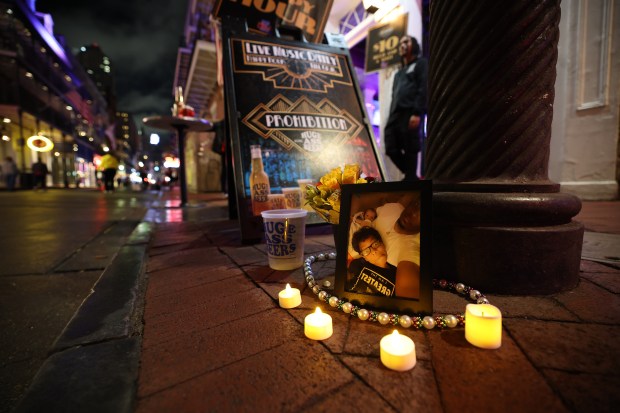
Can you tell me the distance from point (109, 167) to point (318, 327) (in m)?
14.9

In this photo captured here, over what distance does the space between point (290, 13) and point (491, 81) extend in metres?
2.46

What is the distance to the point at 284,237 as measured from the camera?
155cm

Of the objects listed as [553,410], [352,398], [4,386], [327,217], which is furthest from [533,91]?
[4,386]

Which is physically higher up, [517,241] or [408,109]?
[408,109]

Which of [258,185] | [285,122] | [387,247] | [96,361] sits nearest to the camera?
[96,361]

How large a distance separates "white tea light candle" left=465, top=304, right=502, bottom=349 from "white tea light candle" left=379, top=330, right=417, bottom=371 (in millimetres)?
211

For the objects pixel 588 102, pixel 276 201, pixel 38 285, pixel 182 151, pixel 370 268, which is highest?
pixel 588 102

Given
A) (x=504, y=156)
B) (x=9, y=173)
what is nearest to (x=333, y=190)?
(x=504, y=156)

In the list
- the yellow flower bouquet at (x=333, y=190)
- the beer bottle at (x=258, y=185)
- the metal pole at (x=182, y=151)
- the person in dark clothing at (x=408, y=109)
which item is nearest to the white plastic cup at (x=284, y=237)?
the yellow flower bouquet at (x=333, y=190)

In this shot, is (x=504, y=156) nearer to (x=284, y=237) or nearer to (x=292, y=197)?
(x=284, y=237)

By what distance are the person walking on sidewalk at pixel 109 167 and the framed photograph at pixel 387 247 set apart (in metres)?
14.2

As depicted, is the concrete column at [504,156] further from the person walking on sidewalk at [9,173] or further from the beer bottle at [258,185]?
the person walking on sidewalk at [9,173]

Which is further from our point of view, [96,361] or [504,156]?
[504,156]

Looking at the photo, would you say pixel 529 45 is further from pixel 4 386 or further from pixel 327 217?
pixel 4 386
